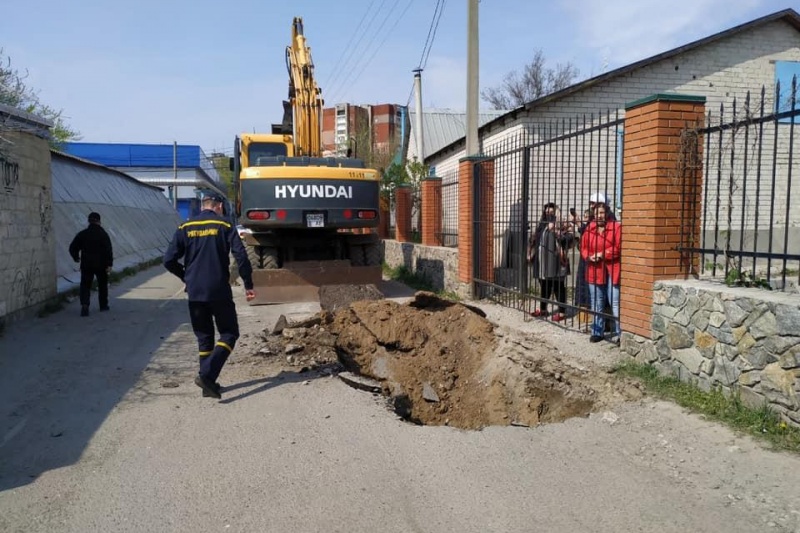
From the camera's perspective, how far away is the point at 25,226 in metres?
9.67

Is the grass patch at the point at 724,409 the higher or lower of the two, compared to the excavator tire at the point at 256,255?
lower

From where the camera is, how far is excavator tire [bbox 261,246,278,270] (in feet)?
38.1

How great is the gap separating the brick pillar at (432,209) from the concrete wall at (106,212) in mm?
7606

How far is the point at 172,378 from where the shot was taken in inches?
252

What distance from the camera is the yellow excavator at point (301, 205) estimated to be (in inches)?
411

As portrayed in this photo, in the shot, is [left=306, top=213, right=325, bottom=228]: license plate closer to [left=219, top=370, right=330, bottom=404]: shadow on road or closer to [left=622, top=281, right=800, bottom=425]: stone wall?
[left=219, top=370, right=330, bottom=404]: shadow on road

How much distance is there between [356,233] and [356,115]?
132ft

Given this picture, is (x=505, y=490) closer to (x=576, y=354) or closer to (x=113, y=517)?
(x=113, y=517)

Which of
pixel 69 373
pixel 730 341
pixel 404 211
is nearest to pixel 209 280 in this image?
pixel 69 373

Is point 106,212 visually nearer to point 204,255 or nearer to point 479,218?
point 479,218

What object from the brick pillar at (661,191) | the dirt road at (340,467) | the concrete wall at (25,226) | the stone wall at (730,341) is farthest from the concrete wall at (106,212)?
the stone wall at (730,341)

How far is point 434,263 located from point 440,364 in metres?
6.57

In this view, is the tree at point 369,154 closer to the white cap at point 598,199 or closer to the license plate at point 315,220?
the license plate at point 315,220

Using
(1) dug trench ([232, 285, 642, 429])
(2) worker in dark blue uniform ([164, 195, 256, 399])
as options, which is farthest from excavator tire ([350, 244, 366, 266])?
(2) worker in dark blue uniform ([164, 195, 256, 399])
